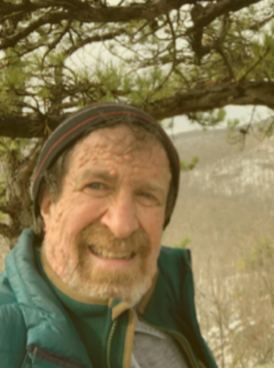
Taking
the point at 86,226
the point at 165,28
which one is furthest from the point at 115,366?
the point at 165,28

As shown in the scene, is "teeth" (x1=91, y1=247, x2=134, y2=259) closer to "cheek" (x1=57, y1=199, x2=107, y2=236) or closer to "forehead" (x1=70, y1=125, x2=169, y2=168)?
"cheek" (x1=57, y1=199, x2=107, y2=236)

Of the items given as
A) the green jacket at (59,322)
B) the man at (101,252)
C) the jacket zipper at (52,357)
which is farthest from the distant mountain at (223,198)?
the jacket zipper at (52,357)

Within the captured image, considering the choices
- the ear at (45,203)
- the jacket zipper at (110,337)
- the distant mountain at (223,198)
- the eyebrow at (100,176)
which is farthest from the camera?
the distant mountain at (223,198)

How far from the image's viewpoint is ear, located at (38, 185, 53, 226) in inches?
49.3

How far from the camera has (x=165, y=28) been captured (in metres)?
2.50

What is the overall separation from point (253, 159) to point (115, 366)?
13231mm

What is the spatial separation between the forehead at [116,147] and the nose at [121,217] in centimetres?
13

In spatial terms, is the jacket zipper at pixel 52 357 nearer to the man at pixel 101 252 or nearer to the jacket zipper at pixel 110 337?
the man at pixel 101 252

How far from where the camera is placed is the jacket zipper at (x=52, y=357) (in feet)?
2.81

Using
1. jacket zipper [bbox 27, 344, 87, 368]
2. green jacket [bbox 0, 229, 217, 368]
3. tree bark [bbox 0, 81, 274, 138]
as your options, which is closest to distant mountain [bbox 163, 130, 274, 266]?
tree bark [bbox 0, 81, 274, 138]

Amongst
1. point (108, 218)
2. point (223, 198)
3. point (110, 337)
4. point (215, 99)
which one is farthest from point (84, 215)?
point (223, 198)

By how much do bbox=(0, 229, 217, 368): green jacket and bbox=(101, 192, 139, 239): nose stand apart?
0.22m

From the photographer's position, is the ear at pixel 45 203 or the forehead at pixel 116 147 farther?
the ear at pixel 45 203

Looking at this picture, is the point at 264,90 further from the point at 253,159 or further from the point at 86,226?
the point at 253,159
